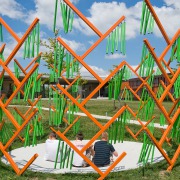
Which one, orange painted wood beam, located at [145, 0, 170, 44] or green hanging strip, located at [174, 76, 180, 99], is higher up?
orange painted wood beam, located at [145, 0, 170, 44]

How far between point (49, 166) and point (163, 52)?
3.77 meters

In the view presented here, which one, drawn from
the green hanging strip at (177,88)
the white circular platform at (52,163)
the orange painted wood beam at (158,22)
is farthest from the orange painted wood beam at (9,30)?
the green hanging strip at (177,88)

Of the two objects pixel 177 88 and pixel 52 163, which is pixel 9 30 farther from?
pixel 177 88

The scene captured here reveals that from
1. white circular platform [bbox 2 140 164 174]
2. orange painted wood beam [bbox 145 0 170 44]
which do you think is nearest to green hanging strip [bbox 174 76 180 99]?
orange painted wood beam [bbox 145 0 170 44]

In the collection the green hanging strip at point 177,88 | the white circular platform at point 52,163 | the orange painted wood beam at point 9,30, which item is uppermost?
the orange painted wood beam at point 9,30

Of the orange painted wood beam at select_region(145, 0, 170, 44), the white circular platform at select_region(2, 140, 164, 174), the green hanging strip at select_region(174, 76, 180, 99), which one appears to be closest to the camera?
the orange painted wood beam at select_region(145, 0, 170, 44)

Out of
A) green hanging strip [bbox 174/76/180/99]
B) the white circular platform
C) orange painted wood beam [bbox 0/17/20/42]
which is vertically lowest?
the white circular platform

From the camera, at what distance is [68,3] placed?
599 centimetres

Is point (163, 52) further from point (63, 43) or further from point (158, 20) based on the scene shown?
point (63, 43)

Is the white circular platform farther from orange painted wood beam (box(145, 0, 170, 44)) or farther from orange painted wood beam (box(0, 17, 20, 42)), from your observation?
orange painted wood beam (box(145, 0, 170, 44))

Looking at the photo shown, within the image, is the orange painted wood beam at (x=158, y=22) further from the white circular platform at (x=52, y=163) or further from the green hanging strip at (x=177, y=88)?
the white circular platform at (x=52, y=163)

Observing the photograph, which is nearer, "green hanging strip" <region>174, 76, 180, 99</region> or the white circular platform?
the white circular platform

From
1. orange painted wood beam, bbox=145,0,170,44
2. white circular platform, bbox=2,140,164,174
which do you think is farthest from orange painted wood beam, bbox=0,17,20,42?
white circular platform, bbox=2,140,164,174

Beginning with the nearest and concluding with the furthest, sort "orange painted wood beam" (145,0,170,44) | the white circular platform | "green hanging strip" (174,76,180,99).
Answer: "orange painted wood beam" (145,0,170,44)
the white circular platform
"green hanging strip" (174,76,180,99)
